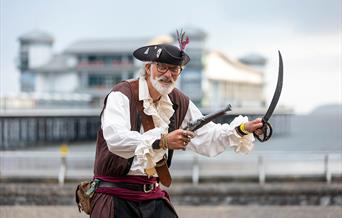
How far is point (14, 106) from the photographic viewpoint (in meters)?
46.0

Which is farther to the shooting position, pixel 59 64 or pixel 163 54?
pixel 59 64

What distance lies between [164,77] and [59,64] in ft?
193

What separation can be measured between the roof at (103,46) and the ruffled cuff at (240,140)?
173 ft

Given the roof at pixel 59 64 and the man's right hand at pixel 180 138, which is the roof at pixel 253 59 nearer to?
the roof at pixel 59 64

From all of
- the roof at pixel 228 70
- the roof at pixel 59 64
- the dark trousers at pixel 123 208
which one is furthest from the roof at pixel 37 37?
the dark trousers at pixel 123 208

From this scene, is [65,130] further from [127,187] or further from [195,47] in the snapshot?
[127,187]

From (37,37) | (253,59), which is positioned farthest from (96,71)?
(253,59)

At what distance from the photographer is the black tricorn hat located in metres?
2.60

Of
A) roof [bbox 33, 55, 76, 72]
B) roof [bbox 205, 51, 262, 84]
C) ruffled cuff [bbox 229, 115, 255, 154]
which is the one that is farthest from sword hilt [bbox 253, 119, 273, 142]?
roof [bbox 205, 51, 262, 84]

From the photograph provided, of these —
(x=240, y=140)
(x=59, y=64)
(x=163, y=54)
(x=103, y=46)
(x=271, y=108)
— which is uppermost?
(x=163, y=54)

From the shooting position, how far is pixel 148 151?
239 cm

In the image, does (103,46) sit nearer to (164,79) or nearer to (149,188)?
(149,188)

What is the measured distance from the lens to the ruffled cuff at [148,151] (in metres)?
2.39

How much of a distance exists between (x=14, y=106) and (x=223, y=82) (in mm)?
26641
